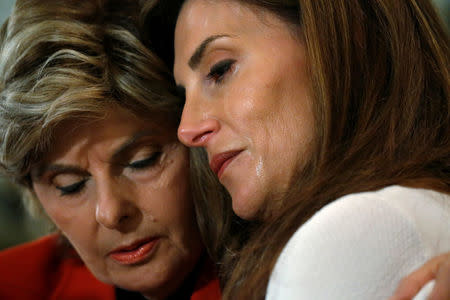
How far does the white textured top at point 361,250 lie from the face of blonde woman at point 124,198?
27.3 inches

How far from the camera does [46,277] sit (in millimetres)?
1919

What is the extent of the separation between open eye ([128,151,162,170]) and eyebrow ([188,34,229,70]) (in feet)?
0.88

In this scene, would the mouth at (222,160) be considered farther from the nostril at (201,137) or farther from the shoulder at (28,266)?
the shoulder at (28,266)

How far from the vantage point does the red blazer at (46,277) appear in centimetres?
184

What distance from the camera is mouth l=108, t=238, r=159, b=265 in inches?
61.9

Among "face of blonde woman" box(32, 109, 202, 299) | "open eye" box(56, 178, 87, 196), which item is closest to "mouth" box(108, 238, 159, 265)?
"face of blonde woman" box(32, 109, 202, 299)

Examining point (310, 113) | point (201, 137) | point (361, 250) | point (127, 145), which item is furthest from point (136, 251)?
point (361, 250)

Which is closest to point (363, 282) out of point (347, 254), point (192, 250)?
point (347, 254)

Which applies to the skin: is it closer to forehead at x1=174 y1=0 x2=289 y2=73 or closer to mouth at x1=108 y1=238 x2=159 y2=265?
forehead at x1=174 y1=0 x2=289 y2=73

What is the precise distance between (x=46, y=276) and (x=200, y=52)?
0.95 metres

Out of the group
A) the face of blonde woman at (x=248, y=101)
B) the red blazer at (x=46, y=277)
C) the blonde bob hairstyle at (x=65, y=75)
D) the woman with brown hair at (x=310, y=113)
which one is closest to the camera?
the woman with brown hair at (x=310, y=113)

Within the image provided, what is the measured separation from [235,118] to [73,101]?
41 centimetres

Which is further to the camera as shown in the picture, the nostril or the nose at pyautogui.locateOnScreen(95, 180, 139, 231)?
the nose at pyautogui.locateOnScreen(95, 180, 139, 231)

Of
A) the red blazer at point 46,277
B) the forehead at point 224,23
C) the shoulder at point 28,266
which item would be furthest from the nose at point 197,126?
the shoulder at point 28,266
